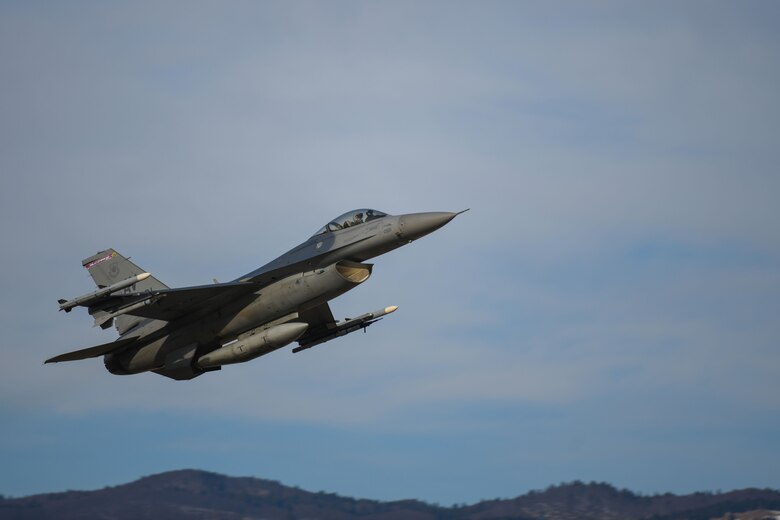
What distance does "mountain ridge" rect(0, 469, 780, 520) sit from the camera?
2586 inches

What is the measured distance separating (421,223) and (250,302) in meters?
6.04

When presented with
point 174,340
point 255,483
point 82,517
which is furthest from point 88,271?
point 255,483

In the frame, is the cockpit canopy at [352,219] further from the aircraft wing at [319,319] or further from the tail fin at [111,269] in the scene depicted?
the tail fin at [111,269]

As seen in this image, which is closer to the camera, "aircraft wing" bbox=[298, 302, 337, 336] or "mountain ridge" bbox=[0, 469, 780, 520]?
"aircraft wing" bbox=[298, 302, 337, 336]

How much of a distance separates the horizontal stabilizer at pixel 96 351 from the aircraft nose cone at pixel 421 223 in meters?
10.1

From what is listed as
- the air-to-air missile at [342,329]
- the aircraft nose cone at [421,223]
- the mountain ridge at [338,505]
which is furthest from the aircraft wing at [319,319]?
the mountain ridge at [338,505]

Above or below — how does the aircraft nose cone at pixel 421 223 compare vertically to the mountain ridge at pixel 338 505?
above

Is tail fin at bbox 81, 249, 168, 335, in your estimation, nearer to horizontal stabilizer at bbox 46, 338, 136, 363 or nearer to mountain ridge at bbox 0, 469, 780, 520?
horizontal stabilizer at bbox 46, 338, 136, 363

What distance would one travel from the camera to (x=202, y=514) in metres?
70.5

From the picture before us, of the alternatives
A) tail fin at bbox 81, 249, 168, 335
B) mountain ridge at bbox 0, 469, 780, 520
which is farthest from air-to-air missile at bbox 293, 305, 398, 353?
mountain ridge at bbox 0, 469, 780, 520

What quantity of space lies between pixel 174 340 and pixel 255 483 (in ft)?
127

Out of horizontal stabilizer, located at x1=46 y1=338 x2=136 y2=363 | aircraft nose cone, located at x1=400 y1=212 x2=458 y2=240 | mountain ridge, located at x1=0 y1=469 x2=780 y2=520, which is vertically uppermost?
aircraft nose cone, located at x1=400 y1=212 x2=458 y2=240

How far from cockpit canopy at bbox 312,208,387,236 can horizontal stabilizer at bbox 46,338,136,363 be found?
297 inches

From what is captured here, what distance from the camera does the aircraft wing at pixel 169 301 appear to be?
35688mm
